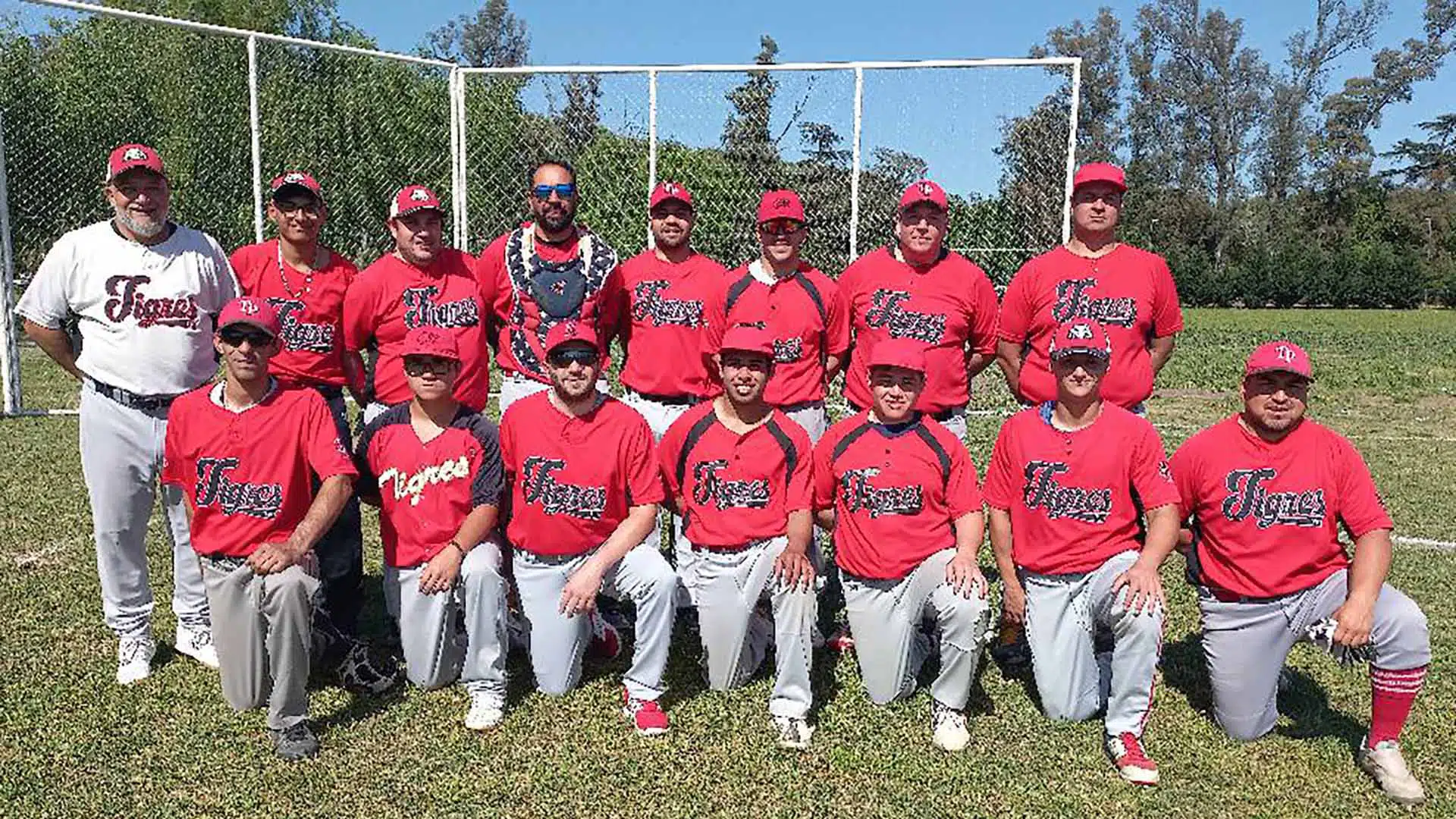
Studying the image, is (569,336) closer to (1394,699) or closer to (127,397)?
(127,397)

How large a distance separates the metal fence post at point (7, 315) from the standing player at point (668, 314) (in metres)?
8.35

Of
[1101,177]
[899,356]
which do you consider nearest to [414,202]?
[899,356]

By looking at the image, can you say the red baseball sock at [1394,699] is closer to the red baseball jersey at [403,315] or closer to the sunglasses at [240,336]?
the red baseball jersey at [403,315]

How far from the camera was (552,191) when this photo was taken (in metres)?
5.34

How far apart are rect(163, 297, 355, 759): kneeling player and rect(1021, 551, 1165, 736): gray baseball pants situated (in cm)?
290

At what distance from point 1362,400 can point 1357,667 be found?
10318 millimetres

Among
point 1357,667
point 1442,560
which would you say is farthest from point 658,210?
point 1442,560

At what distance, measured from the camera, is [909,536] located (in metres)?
4.53

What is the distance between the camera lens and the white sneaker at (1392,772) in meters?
3.88

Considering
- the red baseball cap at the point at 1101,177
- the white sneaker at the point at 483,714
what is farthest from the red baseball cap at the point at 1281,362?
the white sneaker at the point at 483,714

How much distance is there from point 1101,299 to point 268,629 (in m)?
3.85

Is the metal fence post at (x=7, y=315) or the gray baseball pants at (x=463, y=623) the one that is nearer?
the gray baseball pants at (x=463, y=623)

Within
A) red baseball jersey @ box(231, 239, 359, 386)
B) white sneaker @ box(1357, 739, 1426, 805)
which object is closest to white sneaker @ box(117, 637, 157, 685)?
red baseball jersey @ box(231, 239, 359, 386)

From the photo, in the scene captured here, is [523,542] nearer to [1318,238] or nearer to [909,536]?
[909,536]
